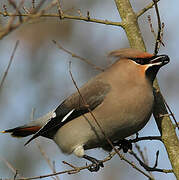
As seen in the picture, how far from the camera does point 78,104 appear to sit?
207 inches

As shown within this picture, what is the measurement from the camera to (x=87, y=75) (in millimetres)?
9398

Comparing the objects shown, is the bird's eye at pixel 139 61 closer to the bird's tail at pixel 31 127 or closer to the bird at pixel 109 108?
the bird at pixel 109 108

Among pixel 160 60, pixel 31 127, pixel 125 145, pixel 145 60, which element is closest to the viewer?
pixel 160 60

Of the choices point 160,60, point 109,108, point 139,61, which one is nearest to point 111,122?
point 109,108

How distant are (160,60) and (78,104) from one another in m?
1.06

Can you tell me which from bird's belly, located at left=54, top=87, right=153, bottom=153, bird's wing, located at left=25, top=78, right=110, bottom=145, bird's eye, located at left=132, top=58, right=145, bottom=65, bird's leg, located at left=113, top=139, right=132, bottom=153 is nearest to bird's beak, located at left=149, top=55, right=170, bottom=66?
bird's eye, located at left=132, top=58, right=145, bottom=65

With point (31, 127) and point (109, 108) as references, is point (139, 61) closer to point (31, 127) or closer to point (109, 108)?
point (109, 108)

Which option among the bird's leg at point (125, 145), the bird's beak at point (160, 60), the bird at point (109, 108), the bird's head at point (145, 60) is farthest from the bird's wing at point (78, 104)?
the bird's beak at point (160, 60)

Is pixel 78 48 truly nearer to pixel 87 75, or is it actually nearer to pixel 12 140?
pixel 87 75

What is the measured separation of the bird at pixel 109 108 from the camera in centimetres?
486

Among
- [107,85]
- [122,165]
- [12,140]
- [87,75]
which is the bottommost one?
[122,165]

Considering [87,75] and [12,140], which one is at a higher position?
[87,75]

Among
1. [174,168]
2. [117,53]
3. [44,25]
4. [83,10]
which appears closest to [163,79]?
[83,10]

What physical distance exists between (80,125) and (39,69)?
4.81m
